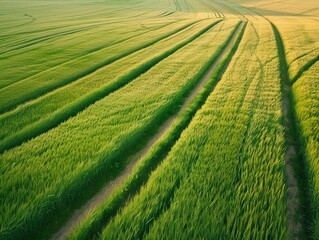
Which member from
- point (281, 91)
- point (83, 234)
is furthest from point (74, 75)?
point (281, 91)

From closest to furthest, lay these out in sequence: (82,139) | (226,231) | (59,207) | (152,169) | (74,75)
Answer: (226,231) → (59,207) → (152,169) → (82,139) → (74,75)

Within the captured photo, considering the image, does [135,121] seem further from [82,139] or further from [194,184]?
[194,184]

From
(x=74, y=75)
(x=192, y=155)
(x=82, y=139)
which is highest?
(x=192, y=155)

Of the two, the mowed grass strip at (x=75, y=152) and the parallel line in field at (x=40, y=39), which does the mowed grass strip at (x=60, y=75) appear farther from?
the parallel line in field at (x=40, y=39)

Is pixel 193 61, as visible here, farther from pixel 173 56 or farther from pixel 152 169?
pixel 152 169

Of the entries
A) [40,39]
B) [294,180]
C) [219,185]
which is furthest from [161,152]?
[40,39]

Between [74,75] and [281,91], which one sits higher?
[281,91]

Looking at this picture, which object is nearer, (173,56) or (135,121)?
(135,121)

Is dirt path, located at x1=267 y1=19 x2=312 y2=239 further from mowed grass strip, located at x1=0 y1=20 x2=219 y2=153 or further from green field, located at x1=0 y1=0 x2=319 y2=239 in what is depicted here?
mowed grass strip, located at x1=0 y1=20 x2=219 y2=153

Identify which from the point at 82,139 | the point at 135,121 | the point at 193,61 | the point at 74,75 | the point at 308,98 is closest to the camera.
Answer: the point at 82,139
